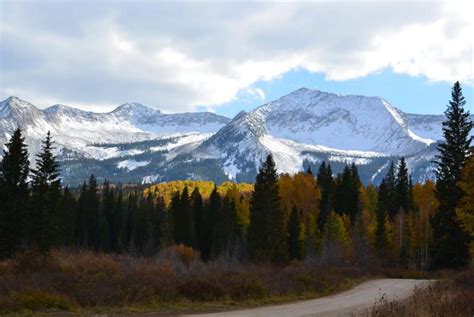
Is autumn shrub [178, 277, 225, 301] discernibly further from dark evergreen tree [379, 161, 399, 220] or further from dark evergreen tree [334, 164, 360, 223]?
dark evergreen tree [334, 164, 360, 223]

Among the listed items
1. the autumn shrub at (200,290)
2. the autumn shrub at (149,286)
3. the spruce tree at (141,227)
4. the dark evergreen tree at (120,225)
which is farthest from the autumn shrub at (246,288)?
the dark evergreen tree at (120,225)

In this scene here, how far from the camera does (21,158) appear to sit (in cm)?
4875

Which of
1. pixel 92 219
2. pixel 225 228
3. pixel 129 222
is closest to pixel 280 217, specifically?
pixel 225 228

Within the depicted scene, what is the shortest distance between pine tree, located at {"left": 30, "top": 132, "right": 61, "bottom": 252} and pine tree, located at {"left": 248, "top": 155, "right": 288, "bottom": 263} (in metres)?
20.9

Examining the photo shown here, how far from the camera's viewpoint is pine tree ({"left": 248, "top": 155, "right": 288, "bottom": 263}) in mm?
57125

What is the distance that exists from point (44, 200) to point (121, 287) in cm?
4235

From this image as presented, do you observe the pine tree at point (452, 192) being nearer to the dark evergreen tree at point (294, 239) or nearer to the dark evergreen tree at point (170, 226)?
the dark evergreen tree at point (294, 239)

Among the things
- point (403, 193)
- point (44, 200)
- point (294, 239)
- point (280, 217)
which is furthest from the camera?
point (403, 193)

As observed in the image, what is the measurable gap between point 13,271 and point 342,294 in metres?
15.5

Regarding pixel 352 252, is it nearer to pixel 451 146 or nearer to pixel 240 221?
pixel 451 146

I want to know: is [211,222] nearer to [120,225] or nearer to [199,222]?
[199,222]

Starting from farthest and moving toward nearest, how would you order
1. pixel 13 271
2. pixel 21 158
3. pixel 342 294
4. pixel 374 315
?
pixel 21 158 < pixel 342 294 < pixel 13 271 < pixel 374 315

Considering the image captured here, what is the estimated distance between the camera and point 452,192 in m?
43.7

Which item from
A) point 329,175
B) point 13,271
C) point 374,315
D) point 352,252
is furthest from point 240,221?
point 374,315
